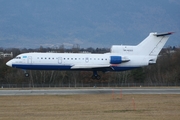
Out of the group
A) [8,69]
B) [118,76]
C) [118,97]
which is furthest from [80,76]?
[118,97]

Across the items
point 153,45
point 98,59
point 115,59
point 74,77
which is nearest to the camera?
point 115,59

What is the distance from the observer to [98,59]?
5172 cm

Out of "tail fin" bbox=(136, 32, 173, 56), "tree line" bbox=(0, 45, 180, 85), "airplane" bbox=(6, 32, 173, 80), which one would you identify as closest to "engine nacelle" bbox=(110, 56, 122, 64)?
"airplane" bbox=(6, 32, 173, 80)

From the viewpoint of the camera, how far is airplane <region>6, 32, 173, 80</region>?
50.6 meters

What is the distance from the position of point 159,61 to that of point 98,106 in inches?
2652

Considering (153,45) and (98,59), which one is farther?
(153,45)

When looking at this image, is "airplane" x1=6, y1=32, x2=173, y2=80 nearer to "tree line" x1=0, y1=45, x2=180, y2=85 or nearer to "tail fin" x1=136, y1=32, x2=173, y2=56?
"tail fin" x1=136, y1=32, x2=173, y2=56

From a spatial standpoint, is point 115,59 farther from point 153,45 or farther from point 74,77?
point 74,77

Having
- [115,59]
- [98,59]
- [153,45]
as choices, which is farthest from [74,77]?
[153,45]

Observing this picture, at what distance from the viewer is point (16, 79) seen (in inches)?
3024

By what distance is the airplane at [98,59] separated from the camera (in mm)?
50562

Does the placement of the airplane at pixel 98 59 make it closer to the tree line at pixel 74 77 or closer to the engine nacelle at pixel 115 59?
the engine nacelle at pixel 115 59

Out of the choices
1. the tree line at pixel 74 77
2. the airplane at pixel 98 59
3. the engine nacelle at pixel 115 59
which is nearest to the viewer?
the airplane at pixel 98 59

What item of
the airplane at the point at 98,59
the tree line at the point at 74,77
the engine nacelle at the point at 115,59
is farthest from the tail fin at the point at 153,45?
the tree line at the point at 74,77
